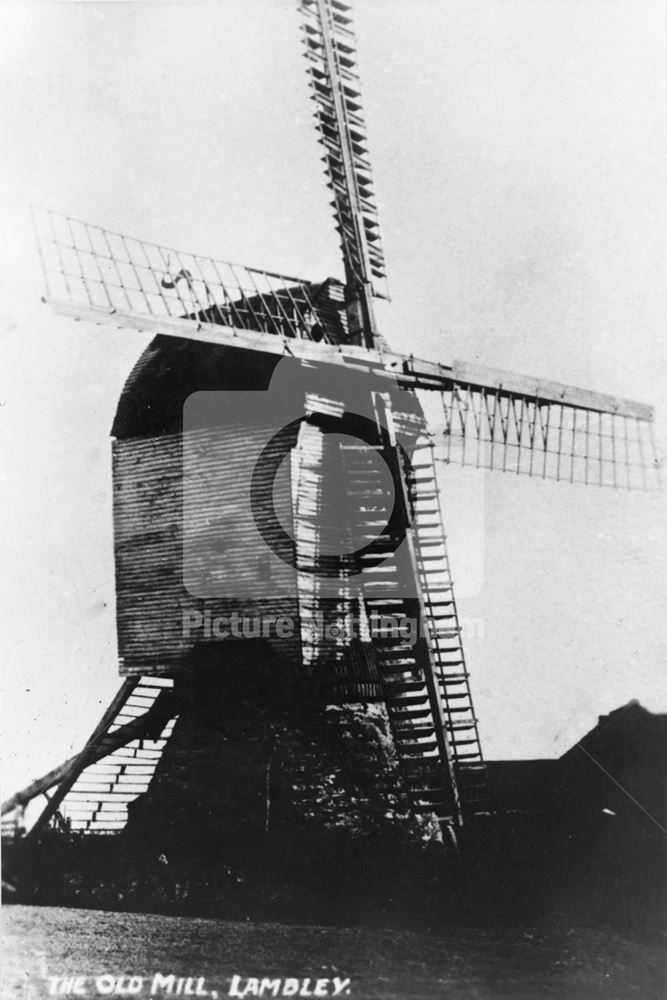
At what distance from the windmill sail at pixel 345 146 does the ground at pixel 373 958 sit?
6.23 meters

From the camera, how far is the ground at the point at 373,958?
7.38 m

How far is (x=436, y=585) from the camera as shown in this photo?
968 centimetres

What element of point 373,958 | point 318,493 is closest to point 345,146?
point 318,493

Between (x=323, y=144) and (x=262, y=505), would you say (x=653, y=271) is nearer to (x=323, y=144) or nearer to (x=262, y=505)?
(x=323, y=144)

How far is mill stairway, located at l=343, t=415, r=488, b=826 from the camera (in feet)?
29.2

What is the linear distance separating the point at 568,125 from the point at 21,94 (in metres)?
5.84

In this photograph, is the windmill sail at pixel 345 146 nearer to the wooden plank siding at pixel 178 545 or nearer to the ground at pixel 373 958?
the wooden plank siding at pixel 178 545

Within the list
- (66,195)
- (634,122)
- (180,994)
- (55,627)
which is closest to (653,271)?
(634,122)

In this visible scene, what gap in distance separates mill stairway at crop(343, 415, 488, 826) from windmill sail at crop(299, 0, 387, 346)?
72.5 inches

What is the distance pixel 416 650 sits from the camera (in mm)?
9219

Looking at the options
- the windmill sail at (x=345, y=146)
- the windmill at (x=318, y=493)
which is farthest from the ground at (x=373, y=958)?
the windmill sail at (x=345, y=146)

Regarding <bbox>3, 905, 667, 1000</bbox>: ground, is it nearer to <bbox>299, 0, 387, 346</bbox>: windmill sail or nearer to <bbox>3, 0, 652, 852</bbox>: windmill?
<bbox>3, 0, 652, 852</bbox>: windmill

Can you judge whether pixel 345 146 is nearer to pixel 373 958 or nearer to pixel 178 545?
pixel 178 545

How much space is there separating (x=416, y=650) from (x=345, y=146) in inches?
223
